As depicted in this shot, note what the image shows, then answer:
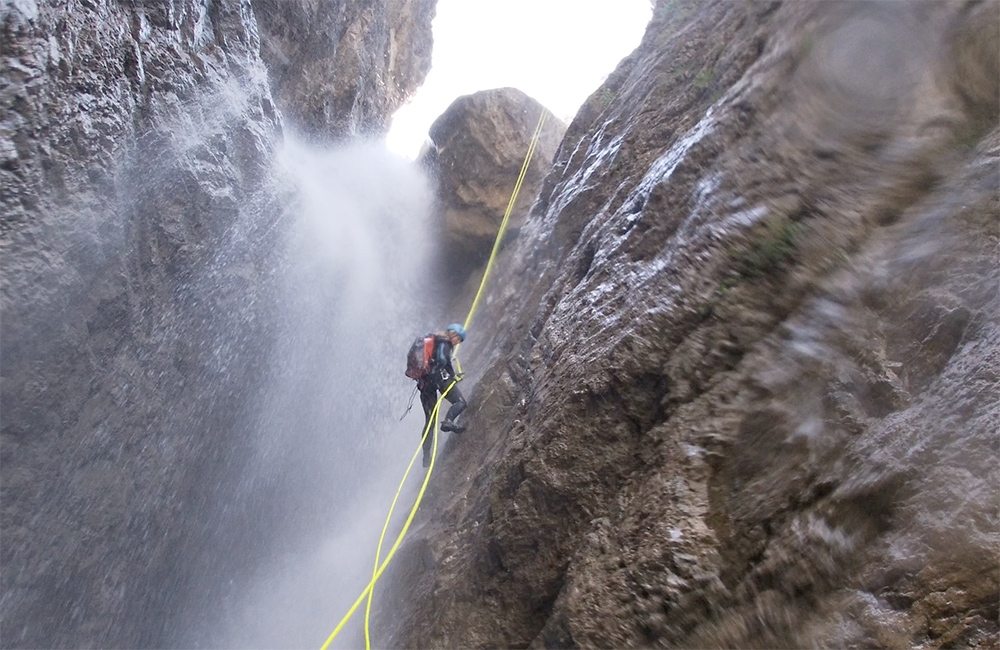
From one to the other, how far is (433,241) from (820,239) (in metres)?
10.8

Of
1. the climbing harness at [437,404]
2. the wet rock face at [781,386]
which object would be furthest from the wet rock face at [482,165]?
the wet rock face at [781,386]

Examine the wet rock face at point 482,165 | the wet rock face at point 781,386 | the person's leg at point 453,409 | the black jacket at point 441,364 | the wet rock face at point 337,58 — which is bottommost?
the wet rock face at point 781,386

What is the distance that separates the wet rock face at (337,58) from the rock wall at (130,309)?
1.07 m

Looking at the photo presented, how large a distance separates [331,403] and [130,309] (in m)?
4.53

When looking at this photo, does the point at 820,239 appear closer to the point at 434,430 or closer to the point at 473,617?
the point at 473,617

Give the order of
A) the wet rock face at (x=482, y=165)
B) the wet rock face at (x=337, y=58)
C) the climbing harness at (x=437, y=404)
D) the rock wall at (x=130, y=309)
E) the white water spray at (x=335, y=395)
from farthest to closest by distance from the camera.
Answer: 1. the wet rock face at (x=482, y=165)
2. the wet rock face at (x=337, y=58)
3. the white water spray at (x=335, y=395)
4. the climbing harness at (x=437, y=404)
5. the rock wall at (x=130, y=309)

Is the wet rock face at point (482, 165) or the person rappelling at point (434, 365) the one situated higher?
the wet rock face at point (482, 165)

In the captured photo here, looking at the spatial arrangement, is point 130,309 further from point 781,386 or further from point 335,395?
point 781,386

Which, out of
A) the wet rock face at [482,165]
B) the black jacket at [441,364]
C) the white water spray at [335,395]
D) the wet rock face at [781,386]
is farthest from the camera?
the wet rock face at [482,165]

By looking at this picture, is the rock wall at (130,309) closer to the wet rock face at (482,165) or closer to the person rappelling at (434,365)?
the person rappelling at (434,365)

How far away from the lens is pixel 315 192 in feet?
39.4

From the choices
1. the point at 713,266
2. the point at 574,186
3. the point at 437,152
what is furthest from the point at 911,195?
the point at 437,152

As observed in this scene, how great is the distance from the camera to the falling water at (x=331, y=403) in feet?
27.5

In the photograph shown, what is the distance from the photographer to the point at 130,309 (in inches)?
275
